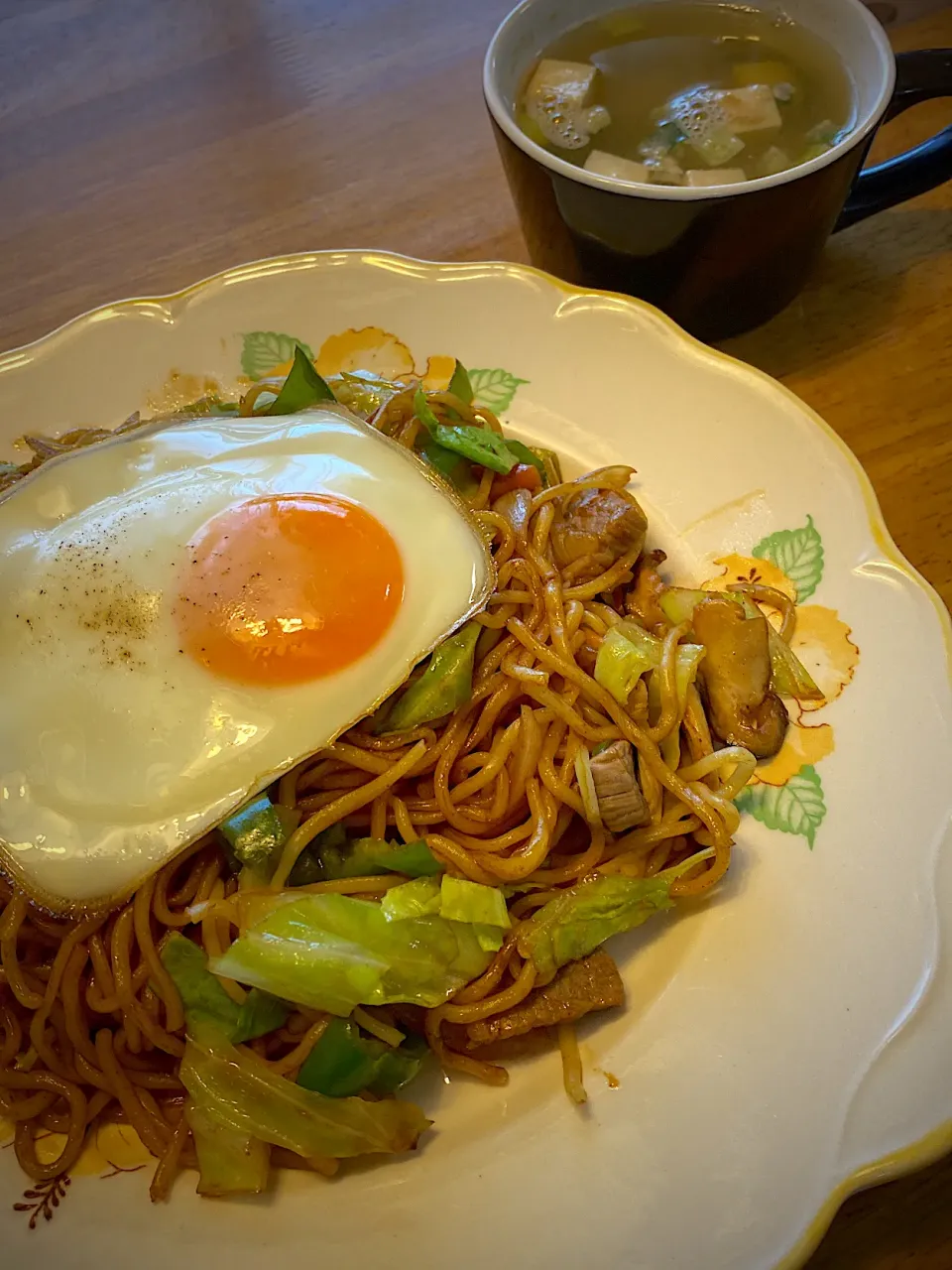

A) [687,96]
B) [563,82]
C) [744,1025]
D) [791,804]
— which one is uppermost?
[563,82]

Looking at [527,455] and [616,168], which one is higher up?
[616,168]

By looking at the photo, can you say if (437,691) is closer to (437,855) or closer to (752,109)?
(437,855)

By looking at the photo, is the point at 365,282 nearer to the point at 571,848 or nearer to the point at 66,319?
the point at 66,319

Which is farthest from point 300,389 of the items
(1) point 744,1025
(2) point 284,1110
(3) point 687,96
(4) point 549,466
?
(1) point 744,1025

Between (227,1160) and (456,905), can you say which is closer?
(227,1160)

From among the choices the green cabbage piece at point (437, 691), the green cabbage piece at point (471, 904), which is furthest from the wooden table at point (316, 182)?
the green cabbage piece at point (471, 904)

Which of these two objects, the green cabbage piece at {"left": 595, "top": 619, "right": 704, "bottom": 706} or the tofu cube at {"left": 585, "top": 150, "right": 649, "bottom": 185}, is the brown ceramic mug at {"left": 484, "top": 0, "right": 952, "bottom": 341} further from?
the green cabbage piece at {"left": 595, "top": 619, "right": 704, "bottom": 706}

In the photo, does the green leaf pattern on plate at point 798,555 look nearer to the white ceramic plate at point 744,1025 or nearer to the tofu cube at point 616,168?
the white ceramic plate at point 744,1025
